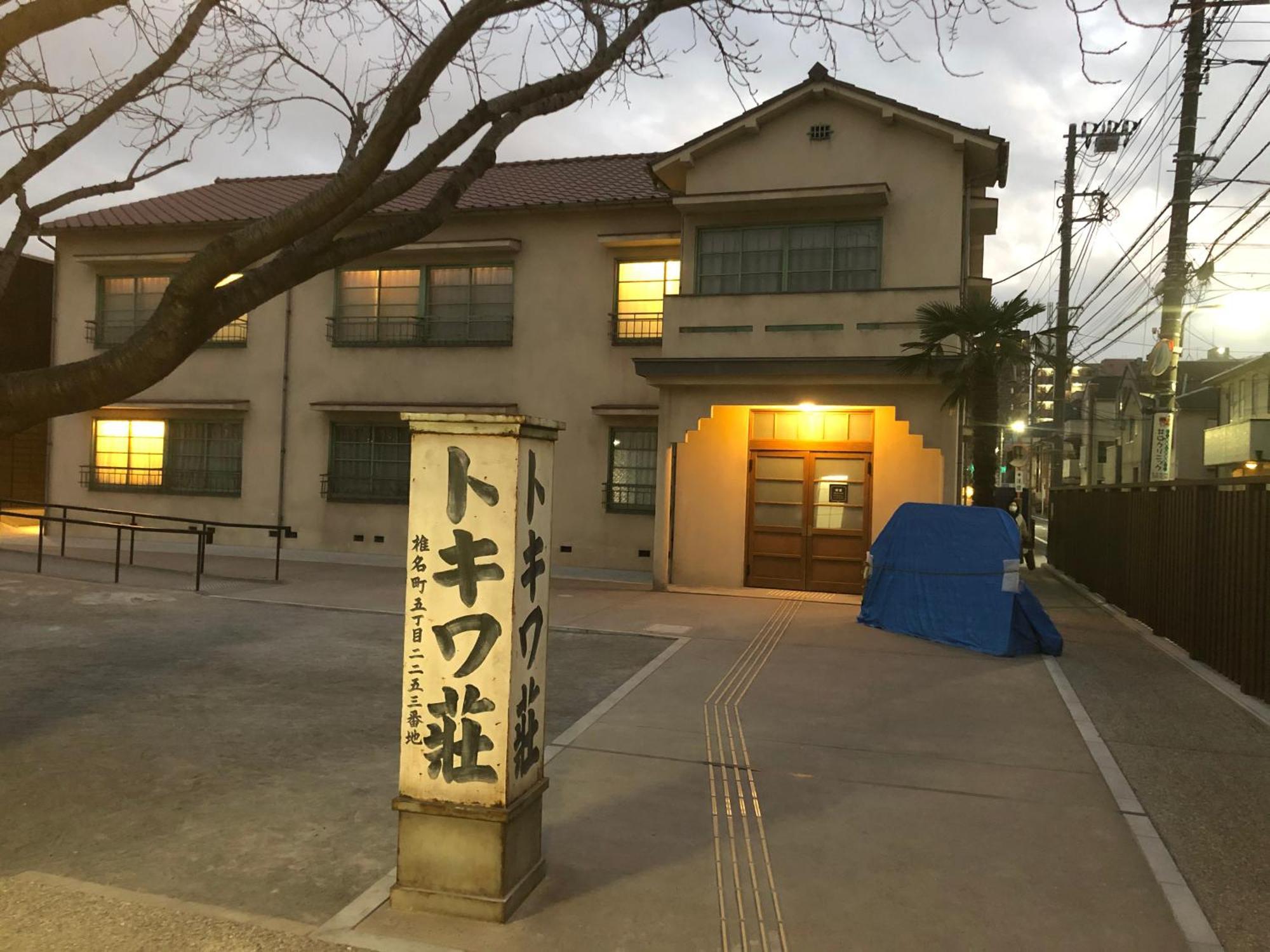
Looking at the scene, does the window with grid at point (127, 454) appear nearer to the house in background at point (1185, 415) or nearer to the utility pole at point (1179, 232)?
the utility pole at point (1179, 232)

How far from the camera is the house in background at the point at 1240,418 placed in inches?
1261

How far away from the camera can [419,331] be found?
17625 millimetres

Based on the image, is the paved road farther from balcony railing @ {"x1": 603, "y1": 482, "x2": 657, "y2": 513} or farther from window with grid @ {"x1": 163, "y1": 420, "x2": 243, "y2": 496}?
window with grid @ {"x1": 163, "y1": 420, "x2": 243, "y2": 496}

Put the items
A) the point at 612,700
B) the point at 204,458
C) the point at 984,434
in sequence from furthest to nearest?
the point at 204,458, the point at 984,434, the point at 612,700

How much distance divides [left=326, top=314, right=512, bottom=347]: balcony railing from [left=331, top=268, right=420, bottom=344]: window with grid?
0.01m

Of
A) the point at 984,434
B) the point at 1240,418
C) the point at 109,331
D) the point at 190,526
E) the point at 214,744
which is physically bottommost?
the point at 214,744

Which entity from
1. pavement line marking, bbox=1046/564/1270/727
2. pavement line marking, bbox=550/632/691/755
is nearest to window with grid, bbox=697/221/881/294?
pavement line marking, bbox=1046/564/1270/727

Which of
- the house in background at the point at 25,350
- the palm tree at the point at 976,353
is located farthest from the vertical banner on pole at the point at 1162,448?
the house in background at the point at 25,350

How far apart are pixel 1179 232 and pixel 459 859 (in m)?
15.7

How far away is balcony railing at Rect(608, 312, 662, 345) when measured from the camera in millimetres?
16234

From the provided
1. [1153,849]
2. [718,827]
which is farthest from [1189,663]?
[718,827]

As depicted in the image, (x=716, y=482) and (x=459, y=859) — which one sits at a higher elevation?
(x=716, y=482)

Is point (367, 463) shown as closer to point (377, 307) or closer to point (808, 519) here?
point (377, 307)

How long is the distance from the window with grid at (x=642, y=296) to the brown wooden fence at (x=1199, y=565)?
830 cm
